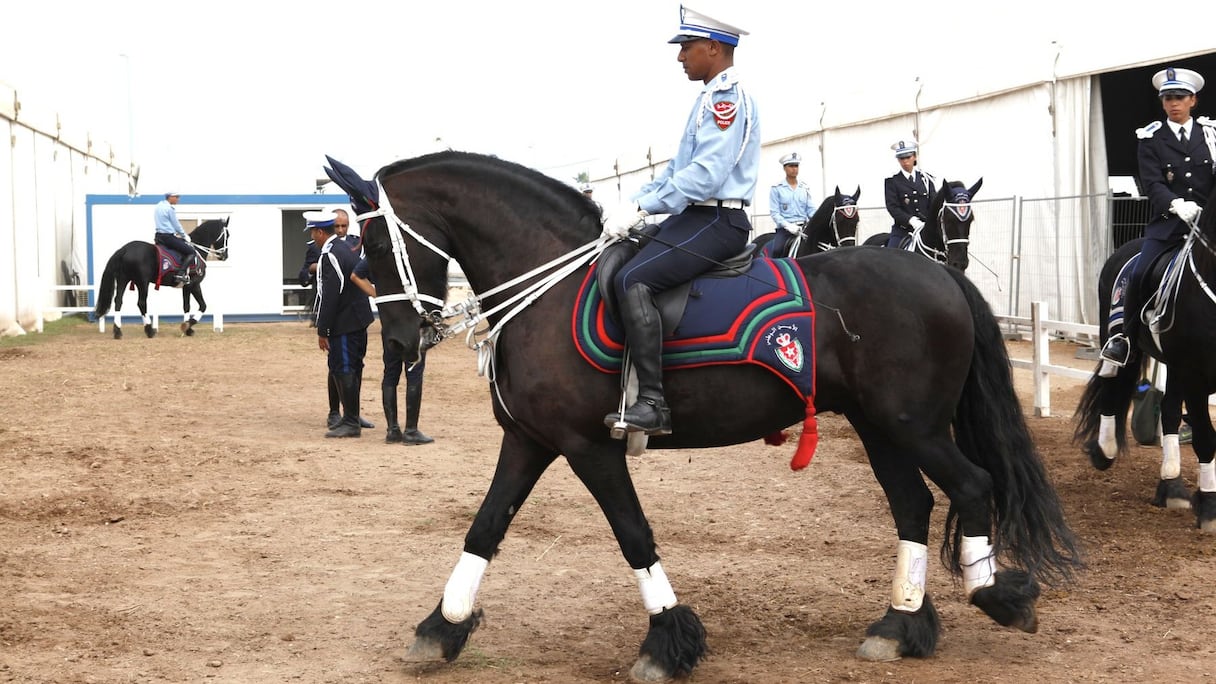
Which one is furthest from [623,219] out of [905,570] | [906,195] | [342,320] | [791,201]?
[791,201]

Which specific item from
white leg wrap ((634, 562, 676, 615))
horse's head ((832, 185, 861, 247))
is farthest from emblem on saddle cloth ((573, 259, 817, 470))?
horse's head ((832, 185, 861, 247))

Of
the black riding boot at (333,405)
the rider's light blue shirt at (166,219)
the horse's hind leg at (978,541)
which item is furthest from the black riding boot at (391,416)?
the rider's light blue shirt at (166,219)

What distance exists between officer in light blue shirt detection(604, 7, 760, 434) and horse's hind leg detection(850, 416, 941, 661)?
114 cm

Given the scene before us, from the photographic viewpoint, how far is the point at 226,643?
221 inches

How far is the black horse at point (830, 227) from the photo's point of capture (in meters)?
14.9

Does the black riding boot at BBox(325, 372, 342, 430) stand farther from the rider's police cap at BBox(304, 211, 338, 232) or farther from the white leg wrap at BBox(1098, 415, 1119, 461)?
the white leg wrap at BBox(1098, 415, 1119, 461)

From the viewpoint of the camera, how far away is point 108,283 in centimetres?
2370

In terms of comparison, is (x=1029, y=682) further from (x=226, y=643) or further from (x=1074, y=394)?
(x=1074, y=394)

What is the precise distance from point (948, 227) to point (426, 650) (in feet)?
32.7

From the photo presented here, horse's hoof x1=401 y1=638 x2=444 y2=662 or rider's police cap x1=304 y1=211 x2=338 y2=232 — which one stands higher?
rider's police cap x1=304 y1=211 x2=338 y2=232

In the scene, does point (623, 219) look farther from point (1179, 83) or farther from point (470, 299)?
point (1179, 83)

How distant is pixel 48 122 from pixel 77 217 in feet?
13.1

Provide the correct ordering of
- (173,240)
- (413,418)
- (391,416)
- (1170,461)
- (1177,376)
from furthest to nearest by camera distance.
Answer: (173,240)
(391,416)
(413,418)
(1170,461)
(1177,376)

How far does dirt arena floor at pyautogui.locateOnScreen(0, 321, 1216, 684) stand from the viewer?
534 cm
